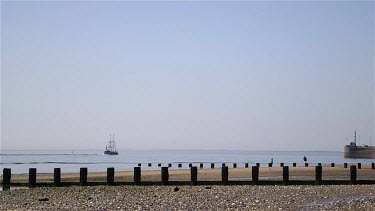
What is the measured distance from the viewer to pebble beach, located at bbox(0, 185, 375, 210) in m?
21.8

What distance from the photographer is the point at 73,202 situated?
24.0 metres

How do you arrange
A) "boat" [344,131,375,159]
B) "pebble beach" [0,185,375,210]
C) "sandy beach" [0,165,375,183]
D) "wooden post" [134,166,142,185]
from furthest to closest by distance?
1. "boat" [344,131,375,159]
2. "sandy beach" [0,165,375,183]
3. "wooden post" [134,166,142,185]
4. "pebble beach" [0,185,375,210]

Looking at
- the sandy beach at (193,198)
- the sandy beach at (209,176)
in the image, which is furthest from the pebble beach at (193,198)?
the sandy beach at (209,176)

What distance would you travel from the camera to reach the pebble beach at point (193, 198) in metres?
21.8

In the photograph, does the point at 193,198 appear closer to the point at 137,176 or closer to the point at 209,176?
the point at 137,176

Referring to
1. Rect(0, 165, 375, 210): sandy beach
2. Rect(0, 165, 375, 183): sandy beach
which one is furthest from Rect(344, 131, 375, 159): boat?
Rect(0, 165, 375, 210): sandy beach

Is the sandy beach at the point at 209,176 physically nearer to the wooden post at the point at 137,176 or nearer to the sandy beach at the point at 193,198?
the wooden post at the point at 137,176

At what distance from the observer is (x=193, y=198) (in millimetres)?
24969

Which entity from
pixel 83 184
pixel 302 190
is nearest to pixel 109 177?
pixel 83 184

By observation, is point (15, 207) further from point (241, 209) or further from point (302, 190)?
point (302, 190)

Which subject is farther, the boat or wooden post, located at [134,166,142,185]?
the boat

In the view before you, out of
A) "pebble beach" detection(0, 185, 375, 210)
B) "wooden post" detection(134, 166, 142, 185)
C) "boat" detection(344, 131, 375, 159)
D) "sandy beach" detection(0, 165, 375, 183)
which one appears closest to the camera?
"pebble beach" detection(0, 185, 375, 210)

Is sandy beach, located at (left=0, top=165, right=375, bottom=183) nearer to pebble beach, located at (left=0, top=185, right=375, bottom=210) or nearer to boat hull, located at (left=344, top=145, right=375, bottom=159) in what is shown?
pebble beach, located at (left=0, top=185, right=375, bottom=210)

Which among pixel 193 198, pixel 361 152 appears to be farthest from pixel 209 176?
pixel 361 152
